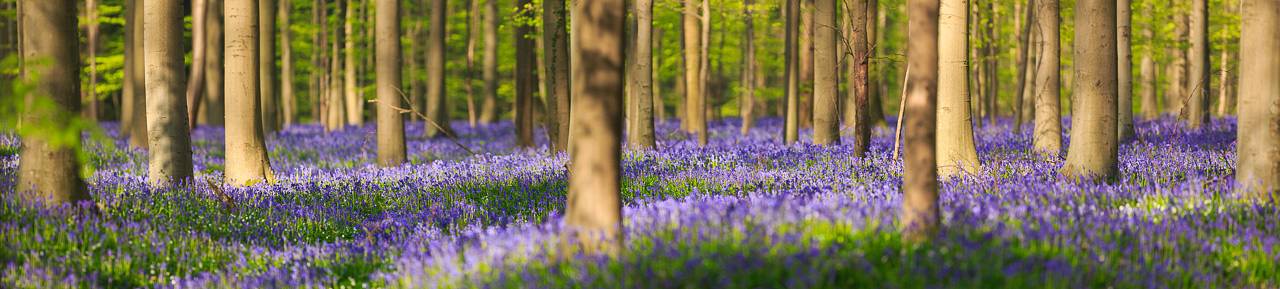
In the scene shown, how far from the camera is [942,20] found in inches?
316

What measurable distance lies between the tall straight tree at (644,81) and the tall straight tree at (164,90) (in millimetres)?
5603

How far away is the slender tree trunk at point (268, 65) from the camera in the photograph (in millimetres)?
19594

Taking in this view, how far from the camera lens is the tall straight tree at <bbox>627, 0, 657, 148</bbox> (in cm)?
1268

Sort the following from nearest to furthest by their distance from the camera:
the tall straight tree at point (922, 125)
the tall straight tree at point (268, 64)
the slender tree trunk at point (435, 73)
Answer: the tall straight tree at point (922, 125) → the slender tree trunk at point (435, 73) → the tall straight tree at point (268, 64)

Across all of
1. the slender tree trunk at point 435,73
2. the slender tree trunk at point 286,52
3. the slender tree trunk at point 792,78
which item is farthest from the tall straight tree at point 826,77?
the slender tree trunk at point 286,52

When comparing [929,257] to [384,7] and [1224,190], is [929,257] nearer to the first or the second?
[1224,190]

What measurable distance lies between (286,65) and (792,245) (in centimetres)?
2487

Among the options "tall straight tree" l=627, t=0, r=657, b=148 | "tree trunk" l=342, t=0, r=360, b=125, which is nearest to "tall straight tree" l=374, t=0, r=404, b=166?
"tall straight tree" l=627, t=0, r=657, b=148

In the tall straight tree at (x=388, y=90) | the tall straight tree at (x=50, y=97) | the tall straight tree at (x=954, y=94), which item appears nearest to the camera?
the tall straight tree at (x=50, y=97)

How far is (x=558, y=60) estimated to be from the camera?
13.0 m

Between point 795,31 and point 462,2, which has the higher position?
point 462,2

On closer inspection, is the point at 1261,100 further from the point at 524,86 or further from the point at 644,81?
the point at 524,86

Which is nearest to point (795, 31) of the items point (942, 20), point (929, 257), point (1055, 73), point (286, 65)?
point (1055, 73)

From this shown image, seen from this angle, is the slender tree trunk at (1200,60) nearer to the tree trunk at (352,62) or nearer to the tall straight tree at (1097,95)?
the tall straight tree at (1097,95)
